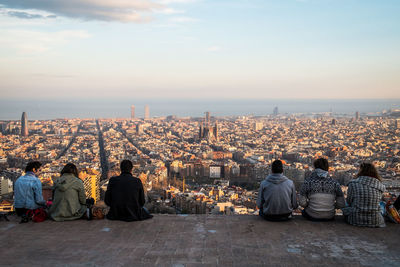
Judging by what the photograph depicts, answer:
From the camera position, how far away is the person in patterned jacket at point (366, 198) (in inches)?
128

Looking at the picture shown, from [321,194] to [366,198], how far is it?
14.3 inches

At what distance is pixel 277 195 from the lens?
3.41 metres

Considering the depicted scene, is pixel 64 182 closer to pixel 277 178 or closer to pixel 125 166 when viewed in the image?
pixel 125 166

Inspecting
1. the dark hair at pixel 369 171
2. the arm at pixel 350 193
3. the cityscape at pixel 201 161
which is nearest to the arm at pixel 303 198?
the arm at pixel 350 193

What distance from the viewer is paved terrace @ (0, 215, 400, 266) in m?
2.67

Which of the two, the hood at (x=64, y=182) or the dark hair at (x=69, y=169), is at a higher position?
the dark hair at (x=69, y=169)

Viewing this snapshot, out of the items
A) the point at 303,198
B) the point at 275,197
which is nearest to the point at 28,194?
the point at 275,197

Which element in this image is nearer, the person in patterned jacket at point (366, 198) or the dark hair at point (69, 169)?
the person in patterned jacket at point (366, 198)

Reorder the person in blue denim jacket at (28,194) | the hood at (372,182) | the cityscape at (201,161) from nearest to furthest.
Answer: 1. the hood at (372,182)
2. the person in blue denim jacket at (28,194)
3. the cityscape at (201,161)

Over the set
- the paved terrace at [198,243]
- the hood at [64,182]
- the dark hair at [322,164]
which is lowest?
the paved terrace at [198,243]

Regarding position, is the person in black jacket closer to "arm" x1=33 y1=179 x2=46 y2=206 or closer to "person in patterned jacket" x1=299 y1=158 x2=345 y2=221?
"arm" x1=33 y1=179 x2=46 y2=206

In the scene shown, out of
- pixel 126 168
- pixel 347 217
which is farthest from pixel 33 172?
pixel 347 217

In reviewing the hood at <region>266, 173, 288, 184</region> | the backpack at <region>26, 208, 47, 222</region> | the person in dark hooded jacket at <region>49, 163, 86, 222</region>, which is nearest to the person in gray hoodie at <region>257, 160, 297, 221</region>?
the hood at <region>266, 173, 288, 184</region>

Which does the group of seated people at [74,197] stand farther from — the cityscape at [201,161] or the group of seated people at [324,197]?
the cityscape at [201,161]
